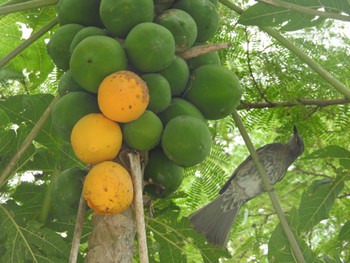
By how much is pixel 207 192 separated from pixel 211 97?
134cm

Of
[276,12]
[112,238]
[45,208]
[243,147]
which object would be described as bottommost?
[243,147]

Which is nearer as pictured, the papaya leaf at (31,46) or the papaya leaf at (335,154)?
the papaya leaf at (335,154)

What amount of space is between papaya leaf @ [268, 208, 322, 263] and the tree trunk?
0.66 metres

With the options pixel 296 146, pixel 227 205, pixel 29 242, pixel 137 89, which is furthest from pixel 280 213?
pixel 29 242

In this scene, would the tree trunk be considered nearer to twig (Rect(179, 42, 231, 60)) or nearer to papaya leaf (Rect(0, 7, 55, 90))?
twig (Rect(179, 42, 231, 60))

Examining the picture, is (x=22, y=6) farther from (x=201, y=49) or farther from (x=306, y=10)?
(x=306, y=10)

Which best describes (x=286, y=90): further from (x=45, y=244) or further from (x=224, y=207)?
(x=45, y=244)

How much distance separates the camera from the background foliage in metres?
2.00

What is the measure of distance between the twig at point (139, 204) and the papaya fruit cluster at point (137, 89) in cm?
3

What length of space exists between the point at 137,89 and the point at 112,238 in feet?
1.35

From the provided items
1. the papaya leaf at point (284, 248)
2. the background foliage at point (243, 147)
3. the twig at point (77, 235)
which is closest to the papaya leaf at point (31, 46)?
the background foliage at point (243, 147)

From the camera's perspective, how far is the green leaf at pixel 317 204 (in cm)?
223

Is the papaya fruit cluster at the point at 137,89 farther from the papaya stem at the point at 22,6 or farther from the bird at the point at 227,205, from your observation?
the bird at the point at 227,205

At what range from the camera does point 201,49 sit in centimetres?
171
